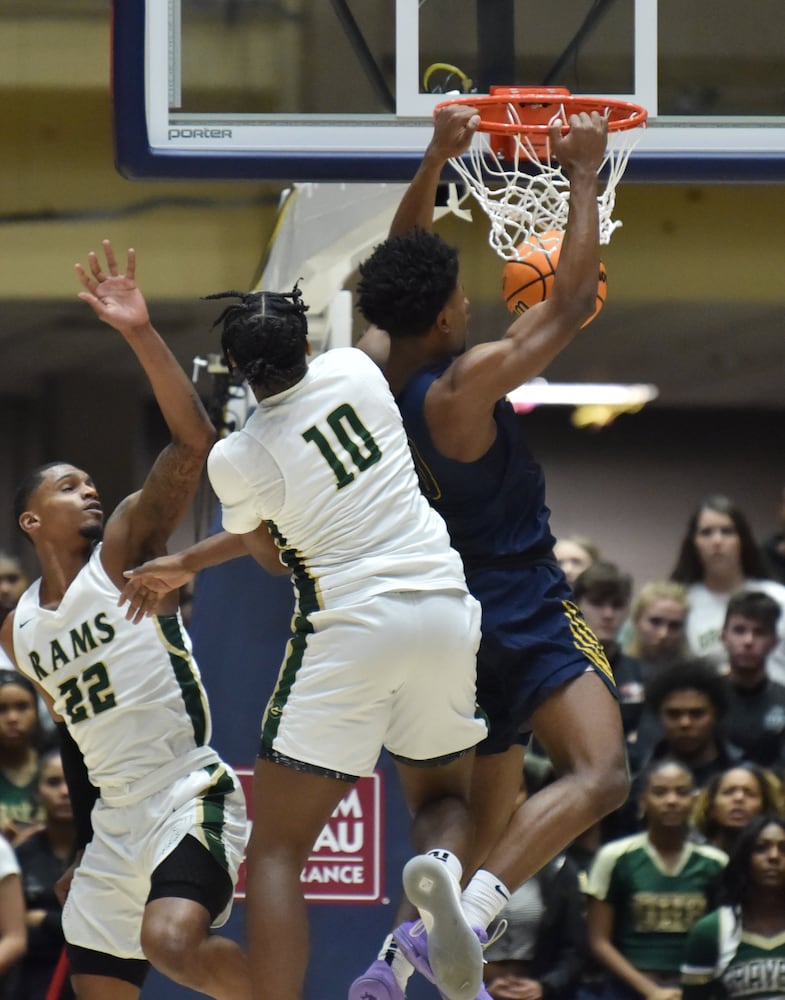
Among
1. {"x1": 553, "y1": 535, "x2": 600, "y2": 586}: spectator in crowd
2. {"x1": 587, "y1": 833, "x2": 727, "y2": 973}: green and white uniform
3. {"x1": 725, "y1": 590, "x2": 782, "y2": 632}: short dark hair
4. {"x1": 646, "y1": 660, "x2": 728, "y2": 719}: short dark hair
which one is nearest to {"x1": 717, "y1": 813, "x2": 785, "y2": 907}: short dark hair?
{"x1": 587, "y1": 833, "x2": 727, "y2": 973}: green and white uniform

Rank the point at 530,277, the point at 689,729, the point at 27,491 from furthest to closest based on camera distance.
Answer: the point at 689,729, the point at 27,491, the point at 530,277

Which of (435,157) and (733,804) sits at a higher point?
(435,157)

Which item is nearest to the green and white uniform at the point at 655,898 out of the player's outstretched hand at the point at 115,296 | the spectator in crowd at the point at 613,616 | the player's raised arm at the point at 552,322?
the spectator in crowd at the point at 613,616

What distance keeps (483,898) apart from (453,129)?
203 centimetres

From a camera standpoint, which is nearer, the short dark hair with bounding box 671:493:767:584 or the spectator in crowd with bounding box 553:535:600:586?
the short dark hair with bounding box 671:493:767:584

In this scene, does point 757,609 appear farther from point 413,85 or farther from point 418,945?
point 418,945

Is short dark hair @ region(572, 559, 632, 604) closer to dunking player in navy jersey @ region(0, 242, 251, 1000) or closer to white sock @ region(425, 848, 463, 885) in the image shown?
dunking player in navy jersey @ region(0, 242, 251, 1000)

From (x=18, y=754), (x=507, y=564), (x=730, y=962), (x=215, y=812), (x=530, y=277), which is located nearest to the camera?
(x=507, y=564)

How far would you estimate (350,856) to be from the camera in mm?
6938

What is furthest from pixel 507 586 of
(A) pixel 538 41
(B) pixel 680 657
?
(B) pixel 680 657

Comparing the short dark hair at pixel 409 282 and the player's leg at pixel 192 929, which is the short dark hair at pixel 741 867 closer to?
the player's leg at pixel 192 929

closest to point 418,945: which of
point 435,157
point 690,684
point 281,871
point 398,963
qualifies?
point 398,963

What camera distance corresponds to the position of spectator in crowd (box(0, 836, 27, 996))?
6.79 m

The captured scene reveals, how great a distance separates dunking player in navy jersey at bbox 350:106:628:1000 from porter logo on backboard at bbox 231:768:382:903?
66.9 inches
